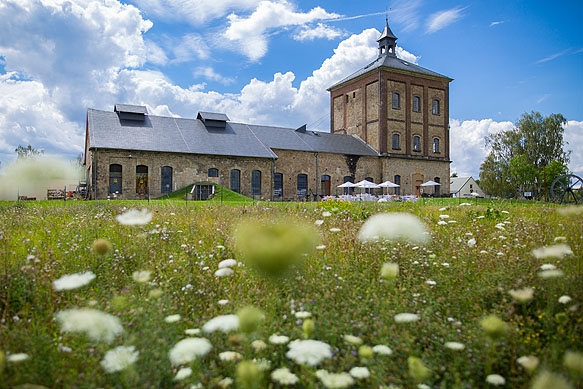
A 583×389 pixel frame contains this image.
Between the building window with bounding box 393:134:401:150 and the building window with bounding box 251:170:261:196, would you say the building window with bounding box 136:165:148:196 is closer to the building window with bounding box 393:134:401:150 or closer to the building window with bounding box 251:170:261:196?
the building window with bounding box 251:170:261:196

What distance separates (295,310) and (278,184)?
102 feet

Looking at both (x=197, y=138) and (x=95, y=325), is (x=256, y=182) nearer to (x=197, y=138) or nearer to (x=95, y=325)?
(x=197, y=138)

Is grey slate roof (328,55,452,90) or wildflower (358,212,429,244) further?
grey slate roof (328,55,452,90)

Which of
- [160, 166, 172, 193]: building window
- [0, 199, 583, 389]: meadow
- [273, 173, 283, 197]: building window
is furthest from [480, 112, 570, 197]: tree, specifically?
Result: [0, 199, 583, 389]: meadow

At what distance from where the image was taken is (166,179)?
29.8 metres

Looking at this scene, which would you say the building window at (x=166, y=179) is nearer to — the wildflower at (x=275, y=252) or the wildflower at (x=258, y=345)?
the wildflower at (x=275, y=252)

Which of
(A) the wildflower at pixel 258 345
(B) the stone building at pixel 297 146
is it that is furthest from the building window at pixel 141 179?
(A) the wildflower at pixel 258 345

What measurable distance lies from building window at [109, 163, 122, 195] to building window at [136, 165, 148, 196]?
121cm

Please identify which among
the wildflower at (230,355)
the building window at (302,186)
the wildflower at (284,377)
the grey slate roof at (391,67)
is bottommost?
the wildflower at (284,377)

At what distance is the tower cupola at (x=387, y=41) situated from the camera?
4503 centimetres

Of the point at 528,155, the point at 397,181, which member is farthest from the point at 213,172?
the point at 528,155

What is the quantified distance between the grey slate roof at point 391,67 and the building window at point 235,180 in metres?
19.1

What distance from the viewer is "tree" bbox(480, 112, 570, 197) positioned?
49969mm

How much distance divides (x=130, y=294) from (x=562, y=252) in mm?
4323
